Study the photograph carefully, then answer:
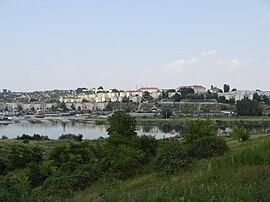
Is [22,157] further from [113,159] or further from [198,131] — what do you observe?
[198,131]

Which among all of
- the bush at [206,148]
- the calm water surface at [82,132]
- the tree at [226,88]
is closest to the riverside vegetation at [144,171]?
the bush at [206,148]

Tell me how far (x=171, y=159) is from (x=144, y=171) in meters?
1.59

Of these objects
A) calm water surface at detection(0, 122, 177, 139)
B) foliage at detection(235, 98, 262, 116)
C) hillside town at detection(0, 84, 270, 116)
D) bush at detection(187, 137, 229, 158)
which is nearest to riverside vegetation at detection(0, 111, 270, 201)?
bush at detection(187, 137, 229, 158)

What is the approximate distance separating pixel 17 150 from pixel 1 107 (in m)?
110

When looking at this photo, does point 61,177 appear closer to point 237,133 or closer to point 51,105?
point 237,133

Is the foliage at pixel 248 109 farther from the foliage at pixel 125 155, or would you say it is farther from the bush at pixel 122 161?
the bush at pixel 122 161

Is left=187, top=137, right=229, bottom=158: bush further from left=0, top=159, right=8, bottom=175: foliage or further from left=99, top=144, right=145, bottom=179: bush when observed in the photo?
left=0, top=159, right=8, bottom=175: foliage

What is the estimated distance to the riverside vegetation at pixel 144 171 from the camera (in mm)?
4225

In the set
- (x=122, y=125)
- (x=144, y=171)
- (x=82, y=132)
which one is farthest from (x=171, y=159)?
(x=82, y=132)

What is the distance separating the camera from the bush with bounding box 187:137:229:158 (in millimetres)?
11375

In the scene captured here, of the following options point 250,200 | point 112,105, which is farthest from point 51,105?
point 250,200

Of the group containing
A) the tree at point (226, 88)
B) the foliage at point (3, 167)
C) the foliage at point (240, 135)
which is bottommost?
the foliage at point (3, 167)

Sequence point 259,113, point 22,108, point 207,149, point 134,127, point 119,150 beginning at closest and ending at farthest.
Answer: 1. point 207,149
2. point 119,150
3. point 134,127
4. point 259,113
5. point 22,108

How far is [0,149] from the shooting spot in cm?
2136
